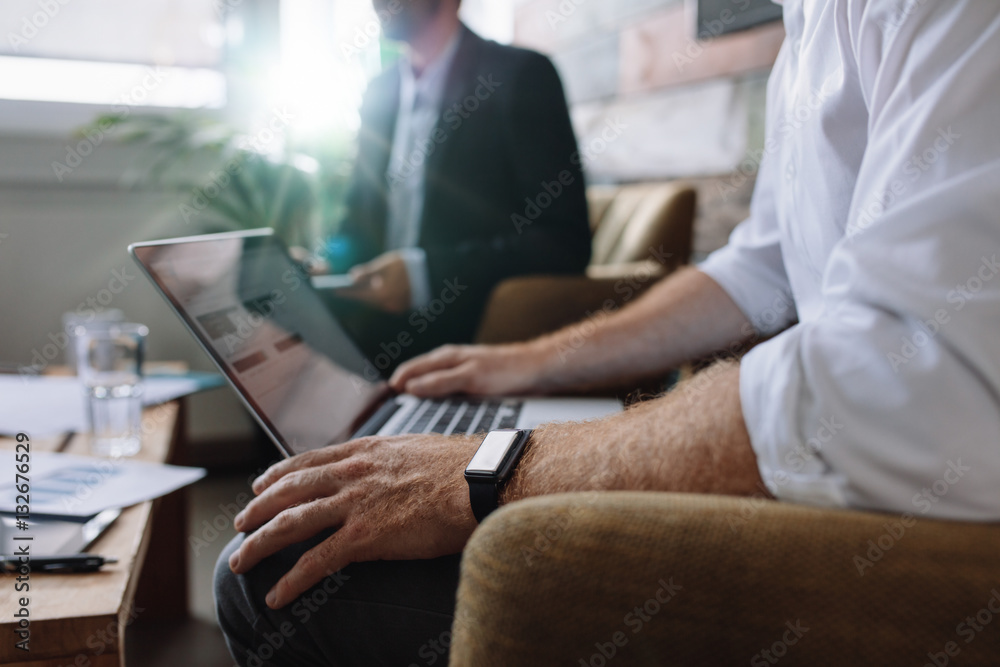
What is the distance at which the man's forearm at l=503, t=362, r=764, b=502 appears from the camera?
465mm

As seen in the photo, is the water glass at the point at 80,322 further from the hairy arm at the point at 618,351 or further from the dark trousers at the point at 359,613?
the dark trousers at the point at 359,613

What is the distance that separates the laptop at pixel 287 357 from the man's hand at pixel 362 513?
12 cm

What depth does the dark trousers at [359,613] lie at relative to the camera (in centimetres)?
55

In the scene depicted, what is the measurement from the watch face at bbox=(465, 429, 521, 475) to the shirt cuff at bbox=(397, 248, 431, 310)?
3.26ft

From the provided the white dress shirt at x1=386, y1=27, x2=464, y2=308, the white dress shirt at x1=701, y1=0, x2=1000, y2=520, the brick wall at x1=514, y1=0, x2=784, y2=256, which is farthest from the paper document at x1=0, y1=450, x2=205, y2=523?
the brick wall at x1=514, y1=0, x2=784, y2=256

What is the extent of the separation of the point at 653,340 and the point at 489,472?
0.51m

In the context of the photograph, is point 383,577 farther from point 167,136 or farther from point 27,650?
point 167,136

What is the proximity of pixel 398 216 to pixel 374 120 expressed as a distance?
307 mm

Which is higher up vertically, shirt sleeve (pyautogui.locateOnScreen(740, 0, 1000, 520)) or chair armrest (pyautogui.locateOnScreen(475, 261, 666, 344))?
shirt sleeve (pyautogui.locateOnScreen(740, 0, 1000, 520))

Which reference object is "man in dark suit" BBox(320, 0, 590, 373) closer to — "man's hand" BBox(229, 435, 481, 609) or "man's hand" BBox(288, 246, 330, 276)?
"man's hand" BBox(288, 246, 330, 276)

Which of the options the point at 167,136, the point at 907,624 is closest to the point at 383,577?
the point at 907,624

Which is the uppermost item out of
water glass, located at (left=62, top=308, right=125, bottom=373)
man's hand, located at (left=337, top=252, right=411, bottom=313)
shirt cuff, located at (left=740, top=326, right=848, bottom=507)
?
shirt cuff, located at (left=740, top=326, right=848, bottom=507)

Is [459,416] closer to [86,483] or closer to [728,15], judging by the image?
[86,483]

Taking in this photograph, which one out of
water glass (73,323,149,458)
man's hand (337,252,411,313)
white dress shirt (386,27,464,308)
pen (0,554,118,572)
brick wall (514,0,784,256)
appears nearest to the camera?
pen (0,554,118,572)
